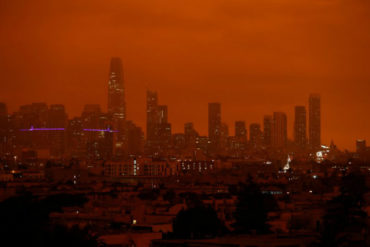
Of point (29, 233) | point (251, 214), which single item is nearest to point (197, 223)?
point (251, 214)

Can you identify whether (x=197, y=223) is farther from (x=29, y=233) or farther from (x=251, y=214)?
(x=29, y=233)

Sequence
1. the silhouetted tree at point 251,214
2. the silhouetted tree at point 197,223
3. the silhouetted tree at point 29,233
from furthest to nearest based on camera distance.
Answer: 1. the silhouetted tree at point 197,223
2. the silhouetted tree at point 251,214
3. the silhouetted tree at point 29,233

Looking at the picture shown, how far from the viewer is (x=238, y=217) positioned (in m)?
36.6

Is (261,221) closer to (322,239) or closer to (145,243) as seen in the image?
(145,243)

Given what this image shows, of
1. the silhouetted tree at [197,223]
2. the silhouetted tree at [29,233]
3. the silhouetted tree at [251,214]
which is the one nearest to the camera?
the silhouetted tree at [29,233]

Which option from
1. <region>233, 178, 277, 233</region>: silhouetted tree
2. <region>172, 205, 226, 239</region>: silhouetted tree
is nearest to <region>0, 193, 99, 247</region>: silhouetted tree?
Result: <region>172, 205, 226, 239</region>: silhouetted tree

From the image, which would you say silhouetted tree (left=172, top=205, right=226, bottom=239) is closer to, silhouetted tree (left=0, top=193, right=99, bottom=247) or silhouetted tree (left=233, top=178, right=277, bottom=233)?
silhouetted tree (left=233, top=178, right=277, bottom=233)

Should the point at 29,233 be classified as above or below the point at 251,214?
below

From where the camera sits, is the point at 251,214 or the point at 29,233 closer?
the point at 29,233

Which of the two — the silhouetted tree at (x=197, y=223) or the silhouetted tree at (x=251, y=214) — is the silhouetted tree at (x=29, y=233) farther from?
the silhouetted tree at (x=251, y=214)

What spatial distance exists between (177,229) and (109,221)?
10677 mm

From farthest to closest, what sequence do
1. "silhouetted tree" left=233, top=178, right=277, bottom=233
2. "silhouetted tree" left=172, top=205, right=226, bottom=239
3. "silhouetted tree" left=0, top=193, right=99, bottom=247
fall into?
"silhouetted tree" left=172, top=205, right=226, bottom=239 < "silhouetted tree" left=233, top=178, right=277, bottom=233 < "silhouetted tree" left=0, top=193, right=99, bottom=247

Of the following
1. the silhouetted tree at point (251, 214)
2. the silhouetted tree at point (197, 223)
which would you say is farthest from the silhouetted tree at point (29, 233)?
the silhouetted tree at point (251, 214)

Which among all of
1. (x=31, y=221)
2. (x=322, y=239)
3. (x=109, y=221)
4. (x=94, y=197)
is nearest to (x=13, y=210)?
(x=31, y=221)
